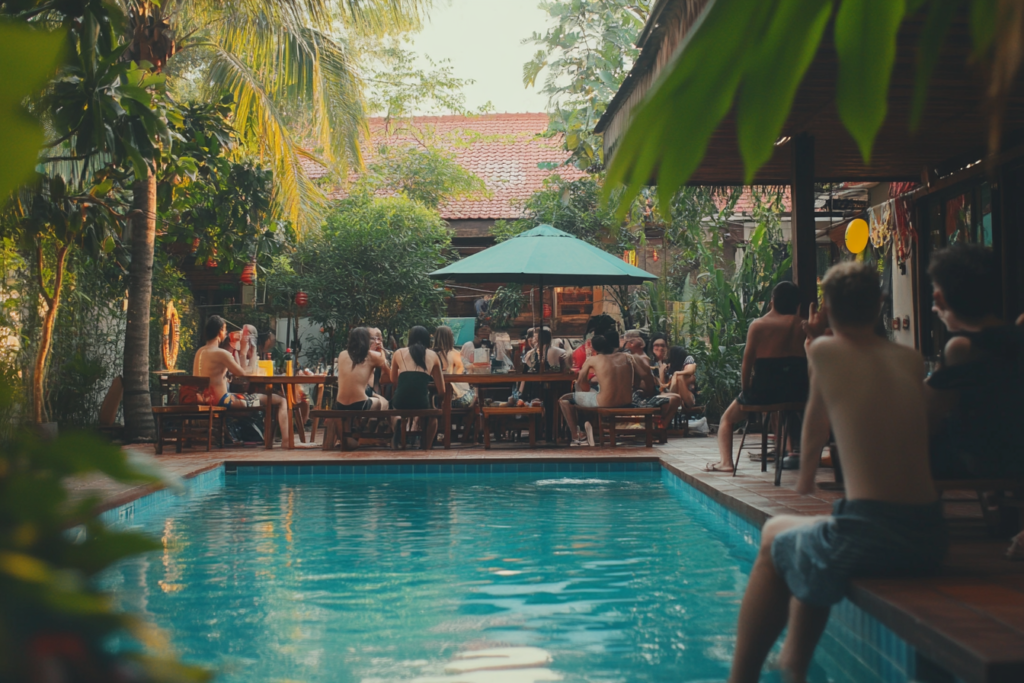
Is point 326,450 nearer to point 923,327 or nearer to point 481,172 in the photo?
point 923,327

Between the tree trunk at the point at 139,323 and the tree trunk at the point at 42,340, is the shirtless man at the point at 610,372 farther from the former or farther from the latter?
the tree trunk at the point at 42,340

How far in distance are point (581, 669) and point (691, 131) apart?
2.82 m

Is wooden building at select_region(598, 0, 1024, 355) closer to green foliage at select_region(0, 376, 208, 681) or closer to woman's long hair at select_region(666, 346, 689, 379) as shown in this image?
woman's long hair at select_region(666, 346, 689, 379)

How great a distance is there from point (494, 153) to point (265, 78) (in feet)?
39.4

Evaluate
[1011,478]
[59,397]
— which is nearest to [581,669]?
[1011,478]

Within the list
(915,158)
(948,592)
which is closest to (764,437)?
(915,158)

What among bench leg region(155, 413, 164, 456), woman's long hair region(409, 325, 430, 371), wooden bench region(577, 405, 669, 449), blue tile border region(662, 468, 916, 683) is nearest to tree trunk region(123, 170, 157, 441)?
bench leg region(155, 413, 164, 456)

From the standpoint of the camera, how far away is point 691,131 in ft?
2.20

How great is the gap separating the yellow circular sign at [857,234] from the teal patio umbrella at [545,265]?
7.08ft

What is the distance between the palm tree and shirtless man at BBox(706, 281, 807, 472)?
6.97 meters

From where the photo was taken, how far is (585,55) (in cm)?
1167

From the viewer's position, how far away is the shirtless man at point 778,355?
20.7ft

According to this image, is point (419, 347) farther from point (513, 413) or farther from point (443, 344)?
point (513, 413)

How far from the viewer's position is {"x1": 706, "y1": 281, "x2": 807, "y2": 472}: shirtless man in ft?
20.7
